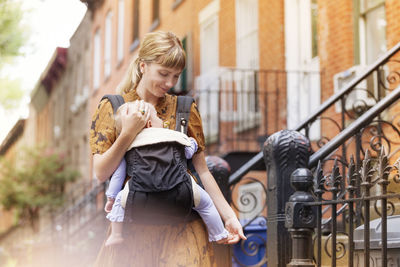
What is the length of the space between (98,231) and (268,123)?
367cm

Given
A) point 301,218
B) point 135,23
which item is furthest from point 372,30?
point 135,23

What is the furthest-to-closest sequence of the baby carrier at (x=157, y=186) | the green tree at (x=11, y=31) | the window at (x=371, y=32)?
the green tree at (x=11, y=31) → the window at (x=371, y=32) → the baby carrier at (x=157, y=186)

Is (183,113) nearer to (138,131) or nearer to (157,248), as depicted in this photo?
(138,131)

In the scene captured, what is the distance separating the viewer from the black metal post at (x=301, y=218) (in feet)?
14.8

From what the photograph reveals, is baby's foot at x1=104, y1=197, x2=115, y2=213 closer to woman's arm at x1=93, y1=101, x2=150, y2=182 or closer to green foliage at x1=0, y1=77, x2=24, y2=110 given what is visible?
woman's arm at x1=93, y1=101, x2=150, y2=182

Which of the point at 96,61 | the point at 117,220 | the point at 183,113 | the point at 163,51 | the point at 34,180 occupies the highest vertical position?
the point at 96,61

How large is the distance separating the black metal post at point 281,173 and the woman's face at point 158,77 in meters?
2.71

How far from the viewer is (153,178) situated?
9.50 feet

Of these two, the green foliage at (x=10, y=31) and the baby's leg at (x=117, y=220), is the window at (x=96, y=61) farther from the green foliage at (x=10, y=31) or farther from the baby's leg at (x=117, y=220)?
the baby's leg at (x=117, y=220)

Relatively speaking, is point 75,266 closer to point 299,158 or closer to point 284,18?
point 284,18

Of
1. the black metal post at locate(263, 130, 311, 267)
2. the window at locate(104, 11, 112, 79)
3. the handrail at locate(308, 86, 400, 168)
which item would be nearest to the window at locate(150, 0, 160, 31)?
the window at locate(104, 11, 112, 79)

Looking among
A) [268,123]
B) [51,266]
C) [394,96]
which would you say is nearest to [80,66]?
[51,266]

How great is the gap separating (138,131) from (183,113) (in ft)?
0.91

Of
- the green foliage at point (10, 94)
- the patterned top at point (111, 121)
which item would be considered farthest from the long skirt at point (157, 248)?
the green foliage at point (10, 94)
